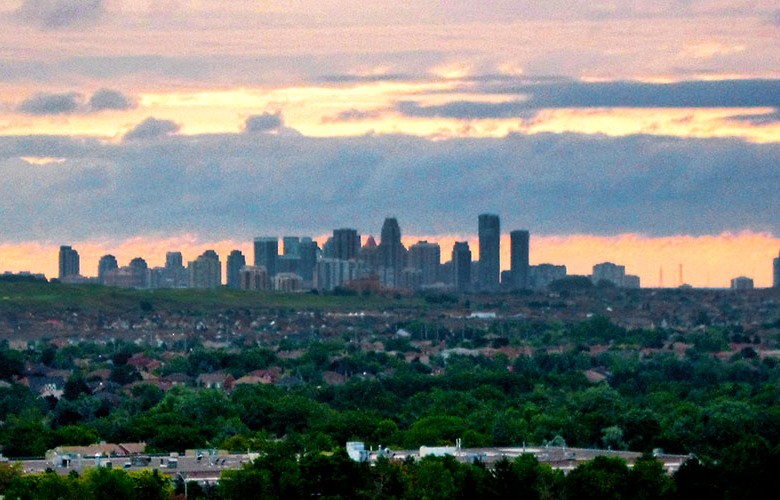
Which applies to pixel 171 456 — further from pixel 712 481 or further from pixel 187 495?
pixel 712 481

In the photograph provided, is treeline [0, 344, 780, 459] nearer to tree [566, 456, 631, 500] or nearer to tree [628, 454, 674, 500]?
tree [628, 454, 674, 500]

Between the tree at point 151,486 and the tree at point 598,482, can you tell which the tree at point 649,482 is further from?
the tree at point 151,486

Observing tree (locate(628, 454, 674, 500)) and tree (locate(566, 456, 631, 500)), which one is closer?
tree (locate(566, 456, 631, 500))

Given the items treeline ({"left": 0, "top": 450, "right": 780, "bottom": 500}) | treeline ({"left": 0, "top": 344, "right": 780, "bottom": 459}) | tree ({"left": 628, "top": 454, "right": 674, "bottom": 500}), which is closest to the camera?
treeline ({"left": 0, "top": 450, "right": 780, "bottom": 500})

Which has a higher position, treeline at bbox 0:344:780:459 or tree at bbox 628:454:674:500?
treeline at bbox 0:344:780:459

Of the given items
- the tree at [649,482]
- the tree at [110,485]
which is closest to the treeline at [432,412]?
the tree at [649,482]

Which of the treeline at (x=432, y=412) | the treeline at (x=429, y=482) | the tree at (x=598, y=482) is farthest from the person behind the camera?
the treeline at (x=432, y=412)

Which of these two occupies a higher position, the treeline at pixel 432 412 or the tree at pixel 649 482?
the treeline at pixel 432 412

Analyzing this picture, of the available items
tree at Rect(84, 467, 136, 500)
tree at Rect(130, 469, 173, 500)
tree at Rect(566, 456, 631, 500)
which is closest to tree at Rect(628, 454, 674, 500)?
tree at Rect(566, 456, 631, 500)

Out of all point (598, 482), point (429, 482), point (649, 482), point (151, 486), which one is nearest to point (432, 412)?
point (429, 482)
